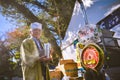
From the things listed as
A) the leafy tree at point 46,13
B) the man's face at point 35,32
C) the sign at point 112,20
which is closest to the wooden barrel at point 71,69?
the sign at point 112,20

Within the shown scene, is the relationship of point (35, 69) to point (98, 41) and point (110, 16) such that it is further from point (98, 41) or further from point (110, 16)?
point (110, 16)

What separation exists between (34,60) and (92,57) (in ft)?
3.60

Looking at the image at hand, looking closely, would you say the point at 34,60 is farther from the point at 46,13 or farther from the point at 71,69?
the point at 46,13

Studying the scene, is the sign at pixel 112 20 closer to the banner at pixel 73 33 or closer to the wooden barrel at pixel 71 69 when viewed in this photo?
the wooden barrel at pixel 71 69

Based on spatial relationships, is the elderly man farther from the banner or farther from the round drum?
the banner

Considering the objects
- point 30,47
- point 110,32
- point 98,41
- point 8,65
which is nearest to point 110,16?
point 110,32

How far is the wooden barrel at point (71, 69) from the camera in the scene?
455 cm

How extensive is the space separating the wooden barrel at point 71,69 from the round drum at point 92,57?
582 millimetres

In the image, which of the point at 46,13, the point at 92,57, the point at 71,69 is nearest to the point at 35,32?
the point at 92,57

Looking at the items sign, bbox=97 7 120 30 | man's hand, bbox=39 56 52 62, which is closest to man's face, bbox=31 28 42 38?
man's hand, bbox=39 56 52 62

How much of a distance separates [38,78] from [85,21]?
9.39 ft

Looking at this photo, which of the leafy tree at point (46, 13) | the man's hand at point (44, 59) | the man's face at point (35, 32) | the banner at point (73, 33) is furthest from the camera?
the leafy tree at point (46, 13)

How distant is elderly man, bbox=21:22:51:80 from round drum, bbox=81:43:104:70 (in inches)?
35.7

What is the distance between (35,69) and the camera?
3104 millimetres
